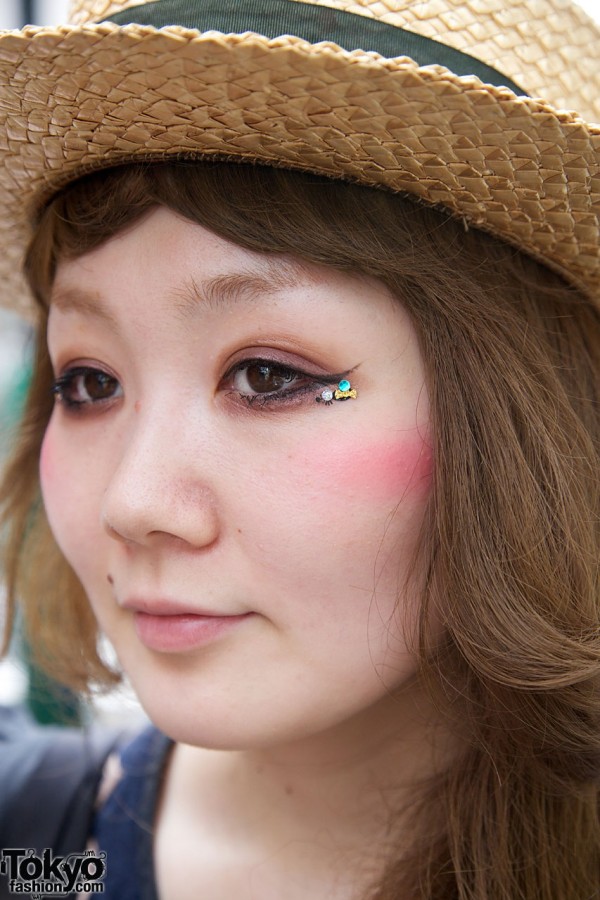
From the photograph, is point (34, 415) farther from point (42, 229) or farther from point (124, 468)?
point (124, 468)

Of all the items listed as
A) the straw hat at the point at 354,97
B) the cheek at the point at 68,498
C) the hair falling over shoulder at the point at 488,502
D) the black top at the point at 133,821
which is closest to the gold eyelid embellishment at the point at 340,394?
the hair falling over shoulder at the point at 488,502

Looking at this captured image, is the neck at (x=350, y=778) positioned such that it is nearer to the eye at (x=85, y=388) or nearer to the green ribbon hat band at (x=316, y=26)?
the eye at (x=85, y=388)

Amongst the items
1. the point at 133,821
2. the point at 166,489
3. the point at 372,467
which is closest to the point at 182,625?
the point at 166,489

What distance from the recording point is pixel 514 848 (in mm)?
1220

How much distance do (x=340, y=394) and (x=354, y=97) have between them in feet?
1.21

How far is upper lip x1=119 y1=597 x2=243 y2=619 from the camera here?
1.13m

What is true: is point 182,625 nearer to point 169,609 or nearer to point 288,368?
point 169,609

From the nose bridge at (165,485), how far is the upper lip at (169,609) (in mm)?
99

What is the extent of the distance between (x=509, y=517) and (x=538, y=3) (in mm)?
723

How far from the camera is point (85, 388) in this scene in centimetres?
136

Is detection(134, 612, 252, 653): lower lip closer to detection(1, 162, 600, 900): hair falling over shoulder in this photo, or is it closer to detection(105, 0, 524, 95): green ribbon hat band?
detection(1, 162, 600, 900): hair falling over shoulder

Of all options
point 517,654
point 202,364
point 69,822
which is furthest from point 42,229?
→ point 69,822

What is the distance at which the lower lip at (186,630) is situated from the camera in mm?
1146

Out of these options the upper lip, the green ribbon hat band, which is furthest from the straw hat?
the upper lip
